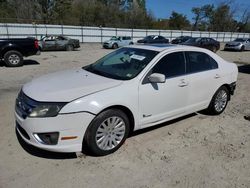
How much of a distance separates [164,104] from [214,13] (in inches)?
2625

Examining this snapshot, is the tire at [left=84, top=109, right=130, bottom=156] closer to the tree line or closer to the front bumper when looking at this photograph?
the front bumper

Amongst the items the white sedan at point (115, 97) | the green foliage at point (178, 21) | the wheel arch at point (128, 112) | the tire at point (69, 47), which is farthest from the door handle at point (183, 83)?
the green foliage at point (178, 21)

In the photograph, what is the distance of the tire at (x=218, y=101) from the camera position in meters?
4.82

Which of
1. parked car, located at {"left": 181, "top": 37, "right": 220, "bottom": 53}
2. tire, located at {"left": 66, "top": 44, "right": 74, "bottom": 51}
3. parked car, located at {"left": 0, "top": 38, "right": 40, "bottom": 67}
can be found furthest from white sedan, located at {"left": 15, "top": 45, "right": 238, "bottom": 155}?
parked car, located at {"left": 181, "top": 37, "right": 220, "bottom": 53}

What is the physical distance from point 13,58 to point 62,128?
9.04 meters

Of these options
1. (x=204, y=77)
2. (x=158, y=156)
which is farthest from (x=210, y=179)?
(x=204, y=77)

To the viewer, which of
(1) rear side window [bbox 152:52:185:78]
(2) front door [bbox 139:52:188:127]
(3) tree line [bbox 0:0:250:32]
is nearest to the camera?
(2) front door [bbox 139:52:188:127]

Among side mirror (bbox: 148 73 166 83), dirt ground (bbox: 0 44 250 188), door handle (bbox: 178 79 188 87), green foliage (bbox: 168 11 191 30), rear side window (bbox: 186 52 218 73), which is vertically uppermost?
green foliage (bbox: 168 11 191 30)

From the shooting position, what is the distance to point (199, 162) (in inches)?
130

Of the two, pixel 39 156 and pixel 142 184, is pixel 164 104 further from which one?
pixel 39 156

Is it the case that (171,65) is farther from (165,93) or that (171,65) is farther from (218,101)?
(218,101)

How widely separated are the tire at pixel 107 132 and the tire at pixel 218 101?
7.37 ft

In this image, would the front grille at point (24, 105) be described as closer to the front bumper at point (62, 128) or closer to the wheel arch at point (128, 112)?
the front bumper at point (62, 128)

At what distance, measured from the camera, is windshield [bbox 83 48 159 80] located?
3.67m
